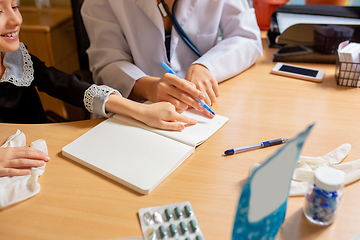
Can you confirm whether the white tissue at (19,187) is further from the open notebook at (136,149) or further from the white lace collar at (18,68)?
the white lace collar at (18,68)

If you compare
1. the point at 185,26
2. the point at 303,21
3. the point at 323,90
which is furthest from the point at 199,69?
the point at 303,21

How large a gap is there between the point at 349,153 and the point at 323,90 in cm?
32

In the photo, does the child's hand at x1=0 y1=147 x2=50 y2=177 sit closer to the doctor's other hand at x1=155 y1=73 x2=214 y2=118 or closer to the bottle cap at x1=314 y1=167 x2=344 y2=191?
the doctor's other hand at x1=155 y1=73 x2=214 y2=118

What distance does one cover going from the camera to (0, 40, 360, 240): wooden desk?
0.50m

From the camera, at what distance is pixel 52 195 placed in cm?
57

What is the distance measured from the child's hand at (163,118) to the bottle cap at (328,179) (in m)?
0.35

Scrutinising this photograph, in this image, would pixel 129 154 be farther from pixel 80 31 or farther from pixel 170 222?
pixel 80 31

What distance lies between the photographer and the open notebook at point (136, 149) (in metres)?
0.59

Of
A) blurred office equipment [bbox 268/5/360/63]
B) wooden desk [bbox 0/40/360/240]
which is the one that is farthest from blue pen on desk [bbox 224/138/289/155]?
blurred office equipment [bbox 268/5/360/63]

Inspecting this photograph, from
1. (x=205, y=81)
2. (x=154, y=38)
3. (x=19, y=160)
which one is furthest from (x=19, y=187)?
(x=154, y=38)

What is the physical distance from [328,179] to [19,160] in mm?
573

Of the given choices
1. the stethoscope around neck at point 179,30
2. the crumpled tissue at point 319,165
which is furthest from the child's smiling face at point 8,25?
the crumpled tissue at point 319,165

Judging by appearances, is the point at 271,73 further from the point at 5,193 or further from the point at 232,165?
the point at 5,193

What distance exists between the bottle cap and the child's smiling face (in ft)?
2.62
